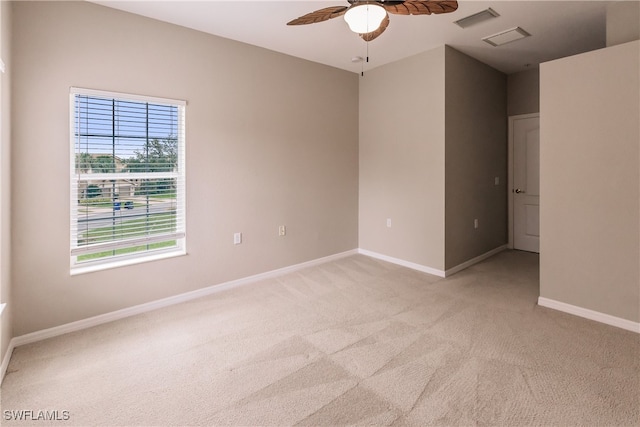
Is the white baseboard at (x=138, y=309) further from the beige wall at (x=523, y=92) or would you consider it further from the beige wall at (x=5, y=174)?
the beige wall at (x=523, y=92)

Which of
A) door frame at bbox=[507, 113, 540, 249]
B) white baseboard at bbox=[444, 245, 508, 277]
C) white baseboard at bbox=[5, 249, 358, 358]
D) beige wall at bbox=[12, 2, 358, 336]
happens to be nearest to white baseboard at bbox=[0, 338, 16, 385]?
white baseboard at bbox=[5, 249, 358, 358]

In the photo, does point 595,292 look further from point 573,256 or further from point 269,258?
point 269,258

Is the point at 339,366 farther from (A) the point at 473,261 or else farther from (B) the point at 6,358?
(A) the point at 473,261

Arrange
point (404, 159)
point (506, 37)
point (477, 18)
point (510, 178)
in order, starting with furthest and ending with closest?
1. point (510, 178)
2. point (404, 159)
3. point (506, 37)
4. point (477, 18)

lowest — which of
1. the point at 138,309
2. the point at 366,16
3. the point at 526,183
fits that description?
the point at 138,309

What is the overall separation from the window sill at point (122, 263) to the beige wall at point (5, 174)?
446mm

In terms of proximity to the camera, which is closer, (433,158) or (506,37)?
(506,37)

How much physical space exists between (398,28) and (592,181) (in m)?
2.24

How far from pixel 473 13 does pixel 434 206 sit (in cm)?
200

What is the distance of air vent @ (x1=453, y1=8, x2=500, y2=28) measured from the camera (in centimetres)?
295

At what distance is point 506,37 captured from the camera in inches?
138

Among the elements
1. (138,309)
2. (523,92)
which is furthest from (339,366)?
(523,92)

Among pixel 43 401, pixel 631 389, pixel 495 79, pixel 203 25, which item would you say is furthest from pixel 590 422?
pixel 495 79

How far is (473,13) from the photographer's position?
9.75ft
